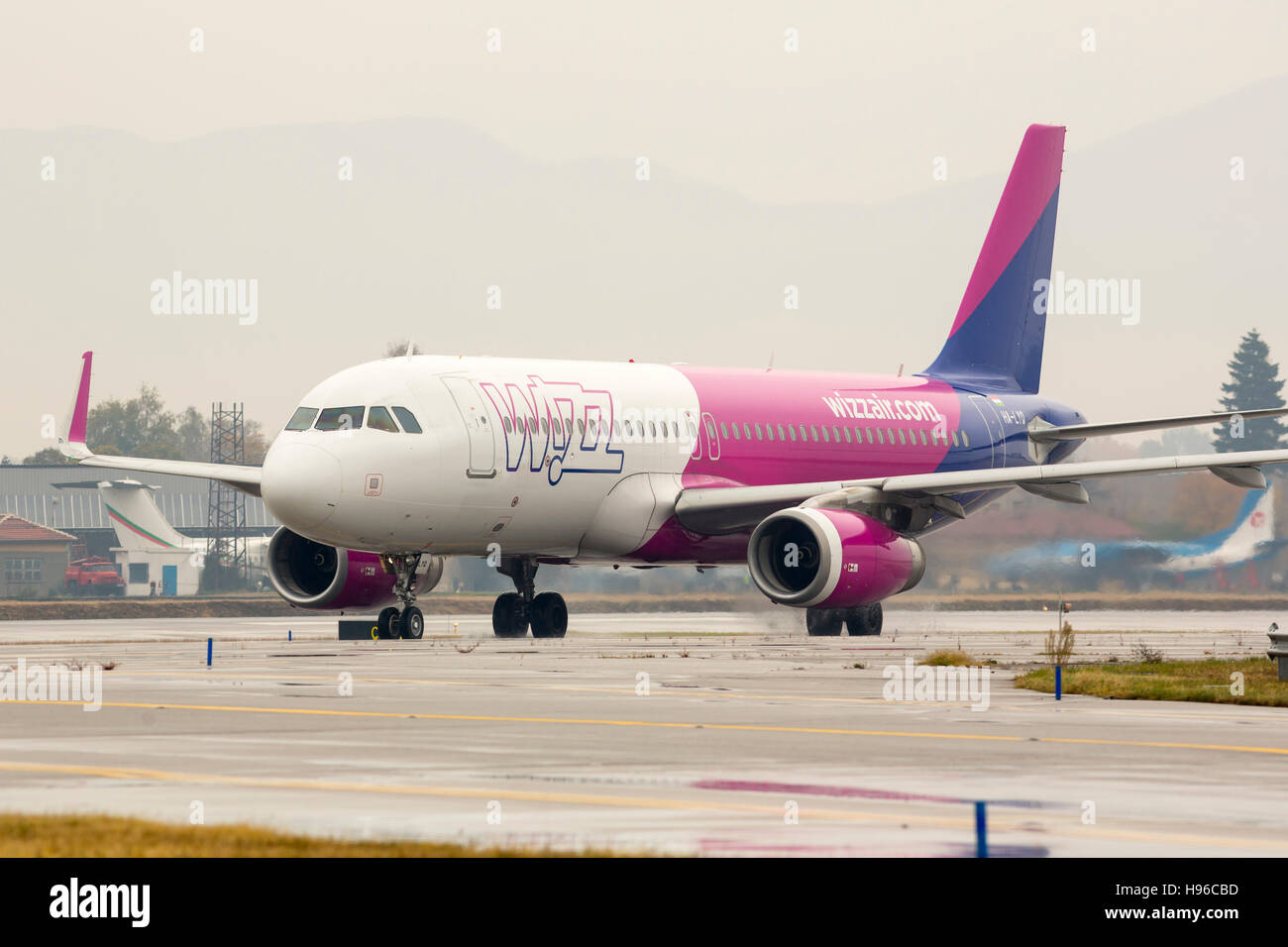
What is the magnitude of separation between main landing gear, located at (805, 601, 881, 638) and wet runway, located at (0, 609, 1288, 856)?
11.2 meters

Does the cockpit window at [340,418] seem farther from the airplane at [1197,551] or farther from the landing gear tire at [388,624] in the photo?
the airplane at [1197,551]

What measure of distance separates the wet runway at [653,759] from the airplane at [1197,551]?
22099 mm

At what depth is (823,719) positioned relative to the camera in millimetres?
17250

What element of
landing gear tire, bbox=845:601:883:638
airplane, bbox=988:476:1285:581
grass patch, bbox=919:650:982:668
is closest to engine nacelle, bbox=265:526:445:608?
landing gear tire, bbox=845:601:883:638

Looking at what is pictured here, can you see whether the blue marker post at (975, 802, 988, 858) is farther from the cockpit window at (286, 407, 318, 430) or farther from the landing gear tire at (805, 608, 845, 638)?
the landing gear tire at (805, 608, 845, 638)

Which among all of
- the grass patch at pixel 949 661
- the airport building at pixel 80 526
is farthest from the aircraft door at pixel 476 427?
the airport building at pixel 80 526

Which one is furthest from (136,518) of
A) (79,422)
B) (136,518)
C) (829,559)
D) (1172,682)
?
(1172,682)

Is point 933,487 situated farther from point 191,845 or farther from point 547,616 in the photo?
point 191,845

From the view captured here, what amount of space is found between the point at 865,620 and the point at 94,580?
6784 cm
